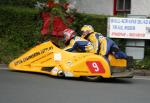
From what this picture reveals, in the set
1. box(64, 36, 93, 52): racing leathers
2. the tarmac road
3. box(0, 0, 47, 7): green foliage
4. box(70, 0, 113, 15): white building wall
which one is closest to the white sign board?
the tarmac road

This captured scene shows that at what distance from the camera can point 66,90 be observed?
12445mm

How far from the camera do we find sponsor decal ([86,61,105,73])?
1390 cm

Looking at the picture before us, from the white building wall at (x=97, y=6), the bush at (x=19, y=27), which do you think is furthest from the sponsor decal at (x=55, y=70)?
the white building wall at (x=97, y=6)

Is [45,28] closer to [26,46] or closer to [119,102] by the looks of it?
[26,46]

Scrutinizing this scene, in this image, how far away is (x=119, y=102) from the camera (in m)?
11.2

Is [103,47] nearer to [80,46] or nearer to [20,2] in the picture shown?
[80,46]

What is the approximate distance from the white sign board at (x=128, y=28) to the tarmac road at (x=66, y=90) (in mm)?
3153

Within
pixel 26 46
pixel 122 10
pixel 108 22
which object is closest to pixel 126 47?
pixel 108 22

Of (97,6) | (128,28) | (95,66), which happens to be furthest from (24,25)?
(97,6)

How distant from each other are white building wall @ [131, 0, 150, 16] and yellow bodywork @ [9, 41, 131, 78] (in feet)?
28.0

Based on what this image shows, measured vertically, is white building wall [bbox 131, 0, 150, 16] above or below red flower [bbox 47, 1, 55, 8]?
below

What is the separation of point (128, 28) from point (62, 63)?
175 inches

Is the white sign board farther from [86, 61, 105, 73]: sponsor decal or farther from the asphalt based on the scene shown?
[86, 61, 105, 73]: sponsor decal

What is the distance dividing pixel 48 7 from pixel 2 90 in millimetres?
7344
